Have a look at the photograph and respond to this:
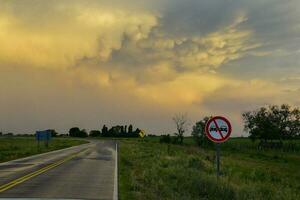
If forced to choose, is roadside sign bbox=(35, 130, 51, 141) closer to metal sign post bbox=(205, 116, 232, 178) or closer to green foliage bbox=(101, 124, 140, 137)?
metal sign post bbox=(205, 116, 232, 178)

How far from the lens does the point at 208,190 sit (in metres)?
16.7

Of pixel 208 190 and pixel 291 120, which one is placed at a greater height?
pixel 291 120

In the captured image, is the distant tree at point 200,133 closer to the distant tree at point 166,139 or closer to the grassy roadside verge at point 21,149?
the distant tree at point 166,139

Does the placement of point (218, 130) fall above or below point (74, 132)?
below

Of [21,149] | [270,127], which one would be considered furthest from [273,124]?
[21,149]

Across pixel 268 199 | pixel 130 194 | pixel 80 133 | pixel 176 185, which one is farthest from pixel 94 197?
pixel 80 133

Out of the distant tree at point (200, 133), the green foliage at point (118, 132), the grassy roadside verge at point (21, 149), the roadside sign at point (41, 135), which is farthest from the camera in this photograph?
the green foliage at point (118, 132)

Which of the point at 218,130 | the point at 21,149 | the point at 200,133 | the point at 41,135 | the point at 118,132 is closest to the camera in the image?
the point at 218,130

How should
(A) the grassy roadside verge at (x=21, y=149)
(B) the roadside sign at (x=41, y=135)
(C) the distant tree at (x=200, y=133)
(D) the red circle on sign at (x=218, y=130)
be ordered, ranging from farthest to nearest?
(C) the distant tree at (x=200, y=133)
(B) the roadside sign at (x=41, y=135)
(A) the grassy roadside verge at (x=21, y=149)
(D) the red circle on sign at (x=218, y=130)

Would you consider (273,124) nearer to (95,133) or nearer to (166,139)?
(166,139)

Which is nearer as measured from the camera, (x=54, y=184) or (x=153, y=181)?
(x=54, y=184)

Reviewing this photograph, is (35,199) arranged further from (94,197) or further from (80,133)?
(80,133)

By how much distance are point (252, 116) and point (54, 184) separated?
103 m

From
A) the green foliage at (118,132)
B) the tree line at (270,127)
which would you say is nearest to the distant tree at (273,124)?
the tree line at (270,127)
